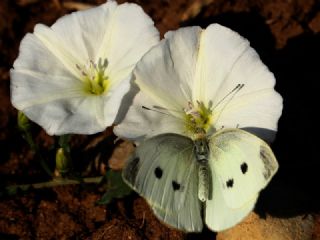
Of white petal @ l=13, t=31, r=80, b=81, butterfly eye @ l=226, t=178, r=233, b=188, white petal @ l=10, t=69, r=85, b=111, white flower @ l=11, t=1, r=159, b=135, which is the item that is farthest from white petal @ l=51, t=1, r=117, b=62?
butterfly eye @ l=226, t=178, r=233, b=188

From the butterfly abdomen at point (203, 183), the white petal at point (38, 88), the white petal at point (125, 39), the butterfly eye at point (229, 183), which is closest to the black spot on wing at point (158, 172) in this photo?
the butterfly abdomen at point (203, 183)

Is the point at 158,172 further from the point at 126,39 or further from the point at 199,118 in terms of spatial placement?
the point at 126,39

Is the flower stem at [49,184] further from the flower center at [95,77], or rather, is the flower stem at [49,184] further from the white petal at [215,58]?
the white petal at [215,58]

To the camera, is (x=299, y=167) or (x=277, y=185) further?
(x=299, y=167)

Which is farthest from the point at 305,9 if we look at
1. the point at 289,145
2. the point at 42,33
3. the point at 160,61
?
the point at 42,33

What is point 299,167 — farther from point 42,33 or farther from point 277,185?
point 42,33

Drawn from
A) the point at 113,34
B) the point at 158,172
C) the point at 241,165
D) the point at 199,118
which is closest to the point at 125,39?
the point at 113,34
